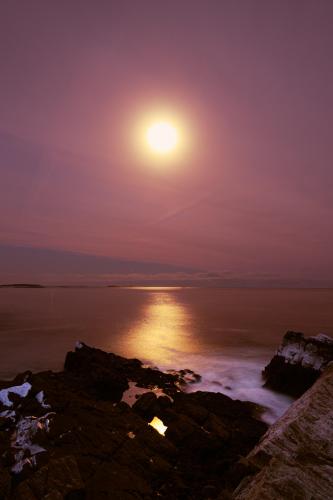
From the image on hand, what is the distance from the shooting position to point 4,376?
24.5 metres

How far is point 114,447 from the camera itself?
11117 mm

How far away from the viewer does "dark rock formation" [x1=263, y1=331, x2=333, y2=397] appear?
1981cm

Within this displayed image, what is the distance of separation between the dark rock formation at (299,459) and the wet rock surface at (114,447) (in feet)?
2.42

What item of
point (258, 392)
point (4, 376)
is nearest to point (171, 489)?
point (258, 392)

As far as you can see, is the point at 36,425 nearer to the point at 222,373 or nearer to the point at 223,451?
the point at 223,451

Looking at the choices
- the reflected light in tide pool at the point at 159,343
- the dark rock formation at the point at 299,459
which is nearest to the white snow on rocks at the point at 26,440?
the dark rock formation at the point at 299,459

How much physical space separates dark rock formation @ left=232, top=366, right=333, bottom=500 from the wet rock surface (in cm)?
74

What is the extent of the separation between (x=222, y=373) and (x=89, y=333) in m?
26.1

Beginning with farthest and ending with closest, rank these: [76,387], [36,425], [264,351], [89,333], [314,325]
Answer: [314,325], [89,333], [264,351], [76,387], [36,425]

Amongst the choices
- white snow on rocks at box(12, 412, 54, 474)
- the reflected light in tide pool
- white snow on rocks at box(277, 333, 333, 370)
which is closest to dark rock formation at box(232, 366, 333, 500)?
white snow on rocks at box(12, 412, 54, 474)

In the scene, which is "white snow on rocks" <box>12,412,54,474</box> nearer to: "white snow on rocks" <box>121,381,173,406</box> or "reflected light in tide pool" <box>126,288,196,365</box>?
"white snow on rocks" <box>121,381,173,406</box>

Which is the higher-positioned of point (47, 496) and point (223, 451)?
point (47, 496)

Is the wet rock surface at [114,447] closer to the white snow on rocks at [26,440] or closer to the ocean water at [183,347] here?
the white snow on rocks at [26,440]

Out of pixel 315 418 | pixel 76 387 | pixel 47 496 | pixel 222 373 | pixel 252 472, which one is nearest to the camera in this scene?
pixel 47 496
